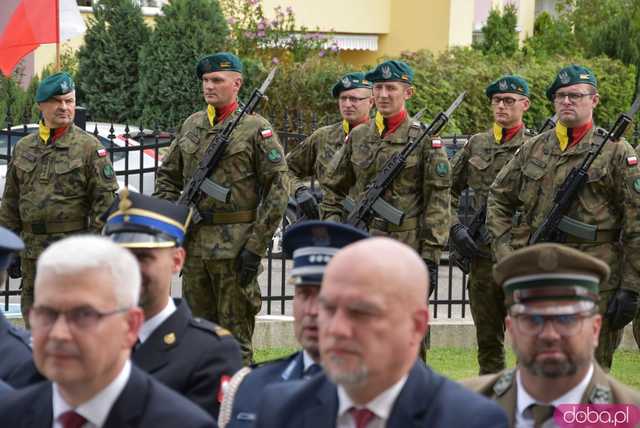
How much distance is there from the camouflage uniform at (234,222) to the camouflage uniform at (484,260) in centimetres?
152

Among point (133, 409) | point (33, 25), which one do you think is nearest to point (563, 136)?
point (133, 409)

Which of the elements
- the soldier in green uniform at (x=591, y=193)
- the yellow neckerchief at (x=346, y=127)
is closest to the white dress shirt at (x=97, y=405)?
the soldier in green uniform at (x=591, y=193)

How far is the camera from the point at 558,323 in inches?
177

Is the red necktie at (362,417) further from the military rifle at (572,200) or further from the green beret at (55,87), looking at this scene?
the green beret at (55,87)

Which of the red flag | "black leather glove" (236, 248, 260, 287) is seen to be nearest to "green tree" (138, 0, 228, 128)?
the red flag

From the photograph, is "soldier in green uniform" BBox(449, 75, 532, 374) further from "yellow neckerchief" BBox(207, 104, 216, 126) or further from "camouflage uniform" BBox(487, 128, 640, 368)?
"yellow neckerchief" BBox(207, 104, 216, 126)

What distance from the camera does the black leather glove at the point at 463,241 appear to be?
10.2m

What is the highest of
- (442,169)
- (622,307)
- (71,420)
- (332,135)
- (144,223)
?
(144,223)

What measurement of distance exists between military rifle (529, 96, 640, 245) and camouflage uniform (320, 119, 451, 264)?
0.81 meters

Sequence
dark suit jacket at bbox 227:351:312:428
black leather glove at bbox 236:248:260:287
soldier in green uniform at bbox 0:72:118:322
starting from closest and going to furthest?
1. dark suit jacket at bbox 227:351:312:428
2. black leather glove at bbox 236:248:260:287
3. soldier in green uniform at bbox 0:72:118:322

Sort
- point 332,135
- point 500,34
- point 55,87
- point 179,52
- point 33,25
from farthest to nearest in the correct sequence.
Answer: point 500,34, point 179,52, point 33,25, point 332,135, point 55,87

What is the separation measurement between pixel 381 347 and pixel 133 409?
2.51 ft

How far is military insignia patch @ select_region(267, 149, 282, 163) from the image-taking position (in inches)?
372

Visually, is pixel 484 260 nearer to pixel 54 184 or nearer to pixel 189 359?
pixel 54 184
